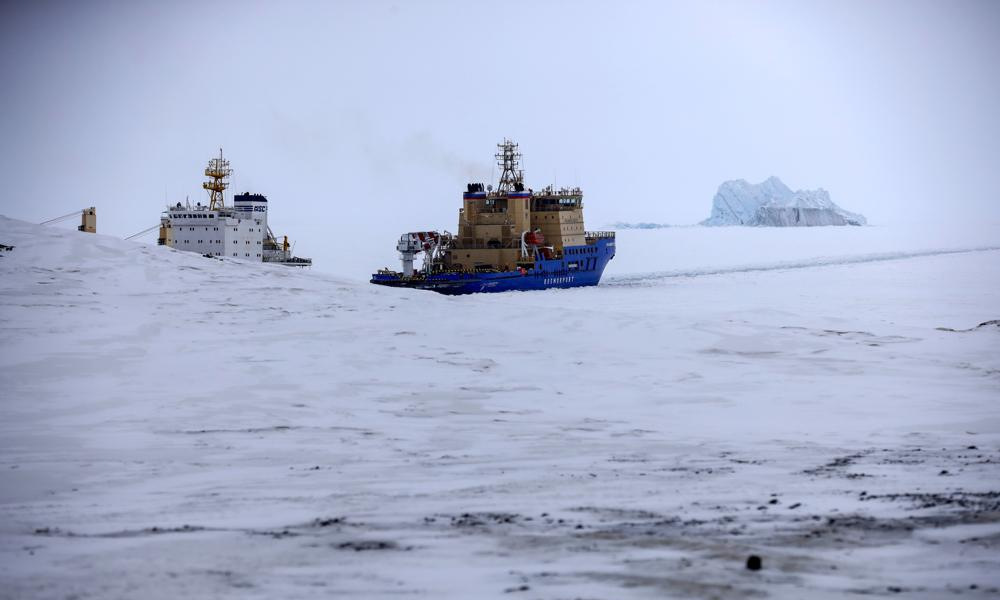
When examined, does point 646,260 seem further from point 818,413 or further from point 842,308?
point 818,413

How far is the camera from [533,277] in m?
72.9

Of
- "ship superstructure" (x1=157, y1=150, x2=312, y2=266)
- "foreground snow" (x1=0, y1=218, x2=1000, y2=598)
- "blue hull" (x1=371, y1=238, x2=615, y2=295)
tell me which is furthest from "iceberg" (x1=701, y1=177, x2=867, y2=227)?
"foreground snow" (x1=0, y1=218, x2=1000, y2=598)

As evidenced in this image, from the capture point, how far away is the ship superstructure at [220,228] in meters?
59.8

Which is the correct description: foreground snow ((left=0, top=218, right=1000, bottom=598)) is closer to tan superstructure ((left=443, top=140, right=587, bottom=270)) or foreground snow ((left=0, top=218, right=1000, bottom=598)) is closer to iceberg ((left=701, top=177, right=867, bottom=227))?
tan superstructure ((left=443, top=140, right=587, bottom=270))

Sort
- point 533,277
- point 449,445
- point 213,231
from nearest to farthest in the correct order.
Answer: point 449,445, point 213,231, point 533,277

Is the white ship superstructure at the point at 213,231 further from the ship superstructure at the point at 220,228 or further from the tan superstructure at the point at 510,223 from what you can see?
the tan superstructure at the point at 510,223

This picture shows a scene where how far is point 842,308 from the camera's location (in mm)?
38938

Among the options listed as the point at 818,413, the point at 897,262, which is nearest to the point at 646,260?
the point at 897,262

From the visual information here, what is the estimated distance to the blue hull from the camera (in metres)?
68.9

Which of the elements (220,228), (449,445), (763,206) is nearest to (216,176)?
(220,228)

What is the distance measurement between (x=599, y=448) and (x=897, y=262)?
7535 cm

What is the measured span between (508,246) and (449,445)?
2508 inches

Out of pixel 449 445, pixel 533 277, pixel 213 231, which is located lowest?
pixel 449 445

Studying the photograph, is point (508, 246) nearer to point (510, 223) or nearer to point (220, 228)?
point (510, 223)
